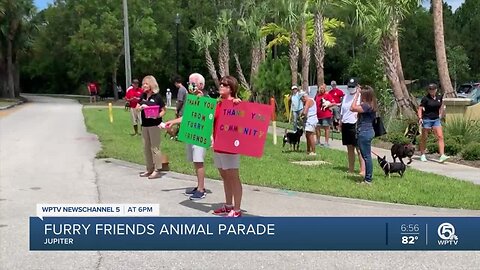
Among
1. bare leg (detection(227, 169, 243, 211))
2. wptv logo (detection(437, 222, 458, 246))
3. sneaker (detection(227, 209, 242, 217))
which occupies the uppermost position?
bare leg (detection(227, 169, 243, 211))

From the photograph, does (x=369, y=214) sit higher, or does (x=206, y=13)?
(x=206, y=13)

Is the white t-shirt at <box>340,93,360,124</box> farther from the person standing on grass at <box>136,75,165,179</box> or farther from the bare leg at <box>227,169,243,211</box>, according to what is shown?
the bare leg at <box>227,169,243,211</box>

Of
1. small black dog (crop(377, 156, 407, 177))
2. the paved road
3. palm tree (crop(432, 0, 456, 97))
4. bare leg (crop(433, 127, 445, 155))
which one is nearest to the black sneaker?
the paved road

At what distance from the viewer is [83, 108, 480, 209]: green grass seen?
7.91 metres

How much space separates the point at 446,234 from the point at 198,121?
10.7 ft

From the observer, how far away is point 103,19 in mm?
45062

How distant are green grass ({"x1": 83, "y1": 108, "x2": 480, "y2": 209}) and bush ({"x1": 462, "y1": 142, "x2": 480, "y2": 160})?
246 centimetres

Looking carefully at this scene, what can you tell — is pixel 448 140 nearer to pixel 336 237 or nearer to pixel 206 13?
pixel 336 237

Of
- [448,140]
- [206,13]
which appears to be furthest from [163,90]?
[448,140]

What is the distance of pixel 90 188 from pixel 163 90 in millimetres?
54398

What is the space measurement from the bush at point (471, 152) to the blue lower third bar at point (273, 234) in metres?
7.42

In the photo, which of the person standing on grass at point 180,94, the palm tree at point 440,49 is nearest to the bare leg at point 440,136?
the palm tree at point 440,49

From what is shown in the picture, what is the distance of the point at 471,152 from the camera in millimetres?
12414

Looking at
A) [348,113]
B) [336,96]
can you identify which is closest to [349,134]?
[348,113]
